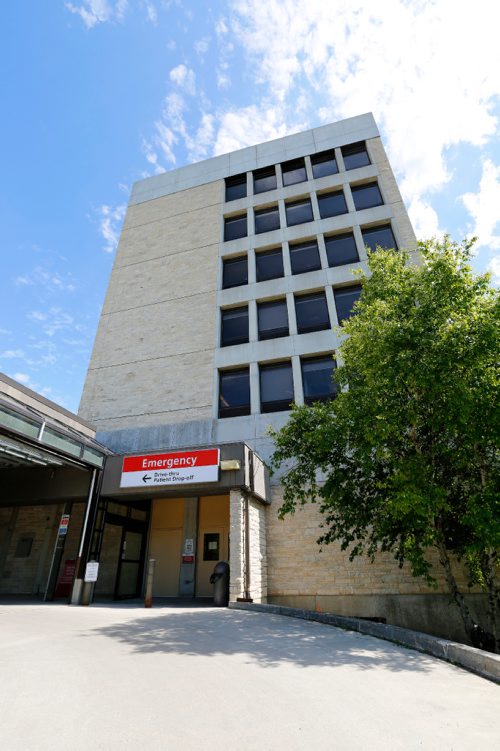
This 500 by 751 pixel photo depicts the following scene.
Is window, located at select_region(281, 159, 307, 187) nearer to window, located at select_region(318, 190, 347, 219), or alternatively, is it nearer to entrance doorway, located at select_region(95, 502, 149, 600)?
window, located at select_region(318, 190, 347, 219)

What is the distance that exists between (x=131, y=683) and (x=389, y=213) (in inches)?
781

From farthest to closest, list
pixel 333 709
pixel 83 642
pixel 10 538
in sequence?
pixel 10 538, pixel 83 642, pixel 333 709

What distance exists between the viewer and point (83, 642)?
226 inches

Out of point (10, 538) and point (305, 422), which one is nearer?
point (305, 422)

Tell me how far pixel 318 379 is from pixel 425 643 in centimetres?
1082

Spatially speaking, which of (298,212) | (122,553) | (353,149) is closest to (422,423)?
(122,553)

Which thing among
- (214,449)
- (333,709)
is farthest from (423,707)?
(214,449)

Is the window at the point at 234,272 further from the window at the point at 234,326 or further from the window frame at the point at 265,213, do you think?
the window frame at the point at 265,213

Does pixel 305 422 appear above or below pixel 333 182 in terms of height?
below

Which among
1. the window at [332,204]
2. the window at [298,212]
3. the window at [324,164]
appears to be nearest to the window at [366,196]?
the window at [332,204]

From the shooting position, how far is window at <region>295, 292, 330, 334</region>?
56.7ft

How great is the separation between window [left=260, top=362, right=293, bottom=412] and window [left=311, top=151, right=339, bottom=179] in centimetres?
1159

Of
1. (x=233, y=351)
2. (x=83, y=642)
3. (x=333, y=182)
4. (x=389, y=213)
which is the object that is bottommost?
(x=83, y=642)

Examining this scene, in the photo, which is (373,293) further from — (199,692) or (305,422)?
(199,692)
